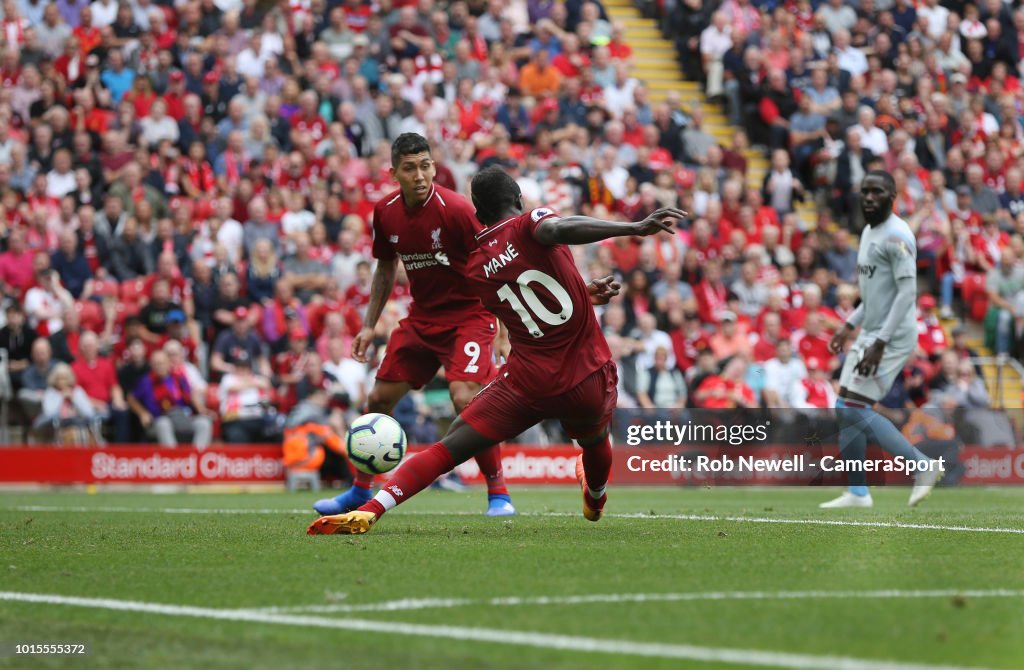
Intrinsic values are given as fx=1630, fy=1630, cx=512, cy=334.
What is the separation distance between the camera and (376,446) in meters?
9.89

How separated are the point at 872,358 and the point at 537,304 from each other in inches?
160

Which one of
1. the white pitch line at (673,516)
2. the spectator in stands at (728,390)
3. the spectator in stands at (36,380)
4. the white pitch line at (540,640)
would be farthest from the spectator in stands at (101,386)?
the white pitch line at (540,640)

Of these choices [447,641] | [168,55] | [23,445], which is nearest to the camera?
[447,641]

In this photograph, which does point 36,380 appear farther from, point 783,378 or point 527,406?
point 527,406

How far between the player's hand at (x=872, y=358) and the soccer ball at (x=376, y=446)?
382 centimetres

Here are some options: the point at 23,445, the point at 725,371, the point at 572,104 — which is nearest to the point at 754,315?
the point at 725,371

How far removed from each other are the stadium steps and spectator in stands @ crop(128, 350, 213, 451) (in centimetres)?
1037

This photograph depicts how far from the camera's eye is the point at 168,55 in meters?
21.8

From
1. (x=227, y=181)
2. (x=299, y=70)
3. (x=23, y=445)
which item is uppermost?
(x=299, y=70)

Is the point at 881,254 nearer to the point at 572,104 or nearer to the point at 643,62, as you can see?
the point at 572,104

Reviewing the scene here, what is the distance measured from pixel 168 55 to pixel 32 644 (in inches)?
687

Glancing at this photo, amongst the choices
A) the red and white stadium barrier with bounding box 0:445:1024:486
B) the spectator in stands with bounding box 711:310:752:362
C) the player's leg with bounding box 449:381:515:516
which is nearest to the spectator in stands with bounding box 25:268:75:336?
the red and white stadium barrier with bounding box 0:445:1024:486

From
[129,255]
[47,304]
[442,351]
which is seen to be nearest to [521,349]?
[442,351]

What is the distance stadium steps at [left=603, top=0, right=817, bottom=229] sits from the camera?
2619 cm
